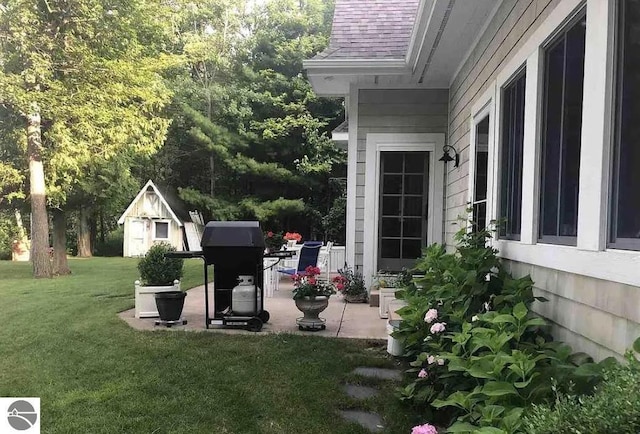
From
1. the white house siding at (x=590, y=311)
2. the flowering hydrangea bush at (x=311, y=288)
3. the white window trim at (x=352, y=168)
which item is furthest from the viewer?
the white window trim at (x=352, y=168)

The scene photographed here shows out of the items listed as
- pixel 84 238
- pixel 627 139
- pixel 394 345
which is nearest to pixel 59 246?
pixel 84 238

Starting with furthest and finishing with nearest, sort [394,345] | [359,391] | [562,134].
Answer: [394,345] < [359,391] < [562,134]

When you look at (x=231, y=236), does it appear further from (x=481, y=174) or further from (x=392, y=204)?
(x=392, y=204)

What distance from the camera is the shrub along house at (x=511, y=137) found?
190 cm

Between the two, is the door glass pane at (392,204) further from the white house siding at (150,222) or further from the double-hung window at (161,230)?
the double-hung window at (161,230)

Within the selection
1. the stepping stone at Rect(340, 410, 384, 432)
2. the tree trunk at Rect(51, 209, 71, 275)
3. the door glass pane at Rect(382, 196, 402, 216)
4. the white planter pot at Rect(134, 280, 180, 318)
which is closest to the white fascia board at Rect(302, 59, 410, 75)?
the door glass pane at Rect(382, 196, 402, 216)

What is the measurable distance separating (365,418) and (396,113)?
431cm

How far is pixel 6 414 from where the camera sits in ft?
9.53

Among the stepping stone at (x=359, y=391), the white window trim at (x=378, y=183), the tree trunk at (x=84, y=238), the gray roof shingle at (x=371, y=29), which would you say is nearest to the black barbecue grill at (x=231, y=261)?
the white window trim at (x=378, y=183)

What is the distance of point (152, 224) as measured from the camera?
64.2ft

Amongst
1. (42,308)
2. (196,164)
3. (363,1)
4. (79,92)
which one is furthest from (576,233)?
(196,164)

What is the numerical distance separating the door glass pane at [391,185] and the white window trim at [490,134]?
184 cm

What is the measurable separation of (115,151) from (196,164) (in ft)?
29.7

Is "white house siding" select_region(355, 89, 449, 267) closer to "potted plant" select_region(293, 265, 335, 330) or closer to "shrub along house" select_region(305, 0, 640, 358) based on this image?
"shrub along house" select_region(305, 0, 640, 358)
